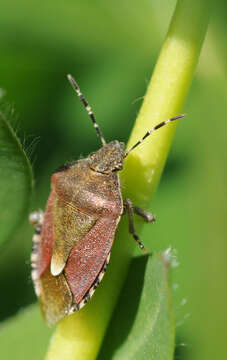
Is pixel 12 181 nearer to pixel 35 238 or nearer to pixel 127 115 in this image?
pixel 35 238

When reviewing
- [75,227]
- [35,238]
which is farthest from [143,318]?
[35,238]

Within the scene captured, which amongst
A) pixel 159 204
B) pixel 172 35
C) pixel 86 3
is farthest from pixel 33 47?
pixel 172 35

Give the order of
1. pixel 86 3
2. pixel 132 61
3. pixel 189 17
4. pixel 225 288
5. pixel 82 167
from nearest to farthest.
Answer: pixel 189 17 → pixel 82 167 → pixel 225 288 → pixel 86 3 → pixel 132 61

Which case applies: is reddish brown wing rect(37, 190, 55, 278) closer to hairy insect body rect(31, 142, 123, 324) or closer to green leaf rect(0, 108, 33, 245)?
hairy insect body rect(31, 142, 123, 324)

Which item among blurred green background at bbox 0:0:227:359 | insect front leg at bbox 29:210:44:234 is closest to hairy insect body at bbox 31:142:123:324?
insect front leg at bbox 29:210:44:234

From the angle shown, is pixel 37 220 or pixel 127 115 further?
pixel 127 115

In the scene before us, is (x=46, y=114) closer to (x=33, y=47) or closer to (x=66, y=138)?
(x=66, y=138)

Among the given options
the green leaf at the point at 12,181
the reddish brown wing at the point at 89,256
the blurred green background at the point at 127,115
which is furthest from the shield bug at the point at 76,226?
the blurred green background at the point at 127,115
